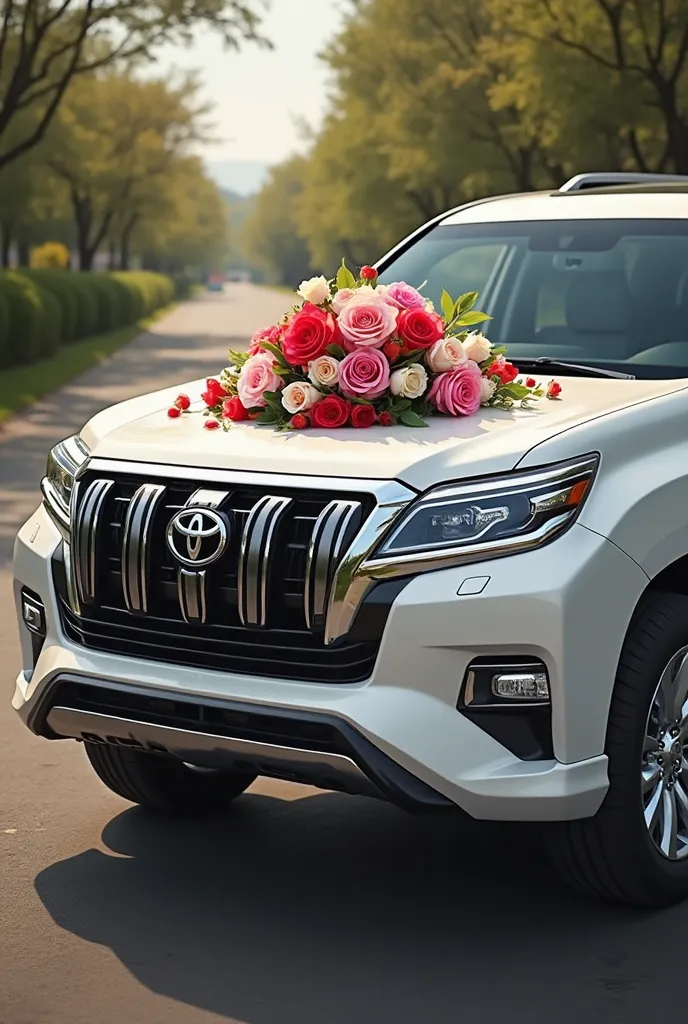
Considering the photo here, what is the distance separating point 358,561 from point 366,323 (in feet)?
3.43

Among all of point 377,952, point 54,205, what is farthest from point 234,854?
point 54,205

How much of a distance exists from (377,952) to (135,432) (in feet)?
5.12

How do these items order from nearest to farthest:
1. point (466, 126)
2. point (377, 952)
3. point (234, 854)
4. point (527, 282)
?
point (377, 952), point (234, 854), point (527, 282), point (466, 126)

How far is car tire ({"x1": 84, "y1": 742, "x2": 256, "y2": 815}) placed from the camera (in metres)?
5.37

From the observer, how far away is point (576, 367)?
545cm

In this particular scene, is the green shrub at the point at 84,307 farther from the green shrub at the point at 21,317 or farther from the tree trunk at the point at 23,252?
the tree trunk at the point at 23,252

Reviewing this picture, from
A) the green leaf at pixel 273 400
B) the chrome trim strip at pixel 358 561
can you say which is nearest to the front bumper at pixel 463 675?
the chrome trim strip at pixel 358 561

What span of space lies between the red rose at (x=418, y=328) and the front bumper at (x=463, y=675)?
100 centimetres

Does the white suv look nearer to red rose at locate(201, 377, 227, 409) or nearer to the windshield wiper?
red rose at locate(201, 377, 227, 409)

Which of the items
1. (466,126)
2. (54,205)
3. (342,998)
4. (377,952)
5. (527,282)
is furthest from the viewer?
(54,205)

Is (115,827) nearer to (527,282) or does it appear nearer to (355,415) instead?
(355,415)

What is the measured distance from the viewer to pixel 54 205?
5950 centimetres

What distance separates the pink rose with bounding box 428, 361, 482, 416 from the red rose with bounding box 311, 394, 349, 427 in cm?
26

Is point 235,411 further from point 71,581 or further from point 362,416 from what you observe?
point 71,581
